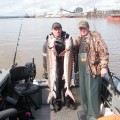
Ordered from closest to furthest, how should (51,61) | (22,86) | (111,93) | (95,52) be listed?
(95,52), (111,93), (51,61), (22,86)

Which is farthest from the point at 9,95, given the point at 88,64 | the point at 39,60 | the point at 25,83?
the point at 39,60

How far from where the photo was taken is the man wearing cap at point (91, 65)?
13.4 ft

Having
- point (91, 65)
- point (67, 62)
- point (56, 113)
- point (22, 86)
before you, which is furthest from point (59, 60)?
point (56, 113)

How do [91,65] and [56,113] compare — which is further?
[56,113]

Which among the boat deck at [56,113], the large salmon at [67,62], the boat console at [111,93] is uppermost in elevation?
the large salmon at [67,62]

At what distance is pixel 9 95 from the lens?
16.2ft

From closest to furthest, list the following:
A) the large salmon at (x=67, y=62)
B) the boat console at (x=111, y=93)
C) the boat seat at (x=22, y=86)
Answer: the boat console at (x=111, y=93), the large salmon at (x=67, y=62), the boat seat at (x=22, y=86)

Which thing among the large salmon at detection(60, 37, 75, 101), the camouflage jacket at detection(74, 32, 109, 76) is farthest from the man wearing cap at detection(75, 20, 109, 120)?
the large salmon at detection(60, 37, 75, 101)

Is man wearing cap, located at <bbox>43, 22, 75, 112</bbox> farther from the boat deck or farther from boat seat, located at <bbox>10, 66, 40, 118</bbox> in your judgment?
boat seat, located at <bbox>10, 66, 40, 118</bbox>

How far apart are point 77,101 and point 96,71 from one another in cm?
121

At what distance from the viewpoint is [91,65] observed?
13.6 feet

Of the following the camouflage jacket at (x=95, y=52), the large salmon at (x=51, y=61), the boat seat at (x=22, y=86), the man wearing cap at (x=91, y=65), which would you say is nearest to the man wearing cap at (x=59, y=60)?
the large salmon at (x=51, y=61)

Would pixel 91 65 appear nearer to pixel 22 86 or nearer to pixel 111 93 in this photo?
pixel 111 93

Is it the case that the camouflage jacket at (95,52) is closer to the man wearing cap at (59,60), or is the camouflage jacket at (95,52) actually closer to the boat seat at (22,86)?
the man wearing cap at (59,60)
